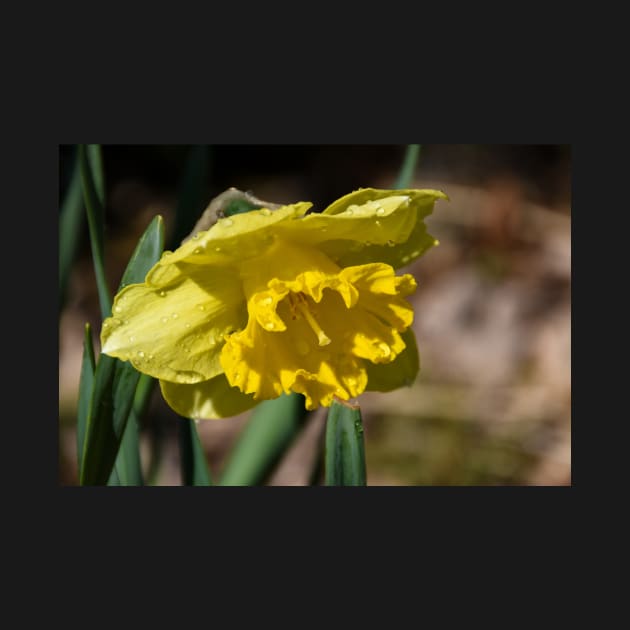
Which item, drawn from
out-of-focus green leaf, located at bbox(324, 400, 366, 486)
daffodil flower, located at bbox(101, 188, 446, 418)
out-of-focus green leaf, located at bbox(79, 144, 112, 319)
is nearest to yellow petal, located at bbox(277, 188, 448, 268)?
daffodil flower, located at bbox(101, 188, 446, 418)

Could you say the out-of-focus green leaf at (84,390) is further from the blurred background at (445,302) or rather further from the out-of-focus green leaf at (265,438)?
the out-of-focus green leaf at (265,438)

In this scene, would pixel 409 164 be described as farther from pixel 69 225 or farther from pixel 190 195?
pixel 69 225

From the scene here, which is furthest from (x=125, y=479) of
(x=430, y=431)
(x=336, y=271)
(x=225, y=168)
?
(x=430, y=431)

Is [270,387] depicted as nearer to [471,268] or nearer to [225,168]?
[225,168]

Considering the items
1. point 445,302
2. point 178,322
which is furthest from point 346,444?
point 445,302

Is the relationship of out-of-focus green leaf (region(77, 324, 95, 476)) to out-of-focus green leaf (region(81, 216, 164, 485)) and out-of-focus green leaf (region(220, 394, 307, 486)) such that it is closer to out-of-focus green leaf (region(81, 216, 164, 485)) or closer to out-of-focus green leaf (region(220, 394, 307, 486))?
out-of-focus green leaf (region(81, 216, 164, 485))

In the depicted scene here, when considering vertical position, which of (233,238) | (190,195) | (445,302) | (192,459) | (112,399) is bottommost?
(192,459)
